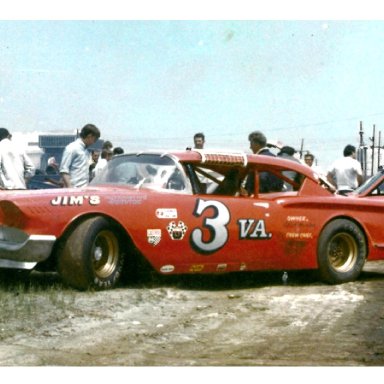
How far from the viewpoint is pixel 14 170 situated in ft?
30.8

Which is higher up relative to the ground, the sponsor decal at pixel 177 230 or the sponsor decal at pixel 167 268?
the sponsor decal at pixel 177 230

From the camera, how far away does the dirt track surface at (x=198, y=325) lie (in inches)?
194

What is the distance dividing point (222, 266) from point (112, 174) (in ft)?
4.38

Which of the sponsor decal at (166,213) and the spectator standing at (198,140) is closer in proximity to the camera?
the sponsor decal at (166,213)

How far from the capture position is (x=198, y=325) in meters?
6.02

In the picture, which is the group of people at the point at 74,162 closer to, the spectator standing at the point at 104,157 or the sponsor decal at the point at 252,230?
the sponsor decal at the point at 252,230

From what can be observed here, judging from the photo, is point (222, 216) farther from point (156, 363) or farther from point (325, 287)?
point (156, 363)

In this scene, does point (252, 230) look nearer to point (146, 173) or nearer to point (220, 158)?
point (220, 158)

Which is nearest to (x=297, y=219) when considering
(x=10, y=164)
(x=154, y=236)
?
(x=154, y=236)

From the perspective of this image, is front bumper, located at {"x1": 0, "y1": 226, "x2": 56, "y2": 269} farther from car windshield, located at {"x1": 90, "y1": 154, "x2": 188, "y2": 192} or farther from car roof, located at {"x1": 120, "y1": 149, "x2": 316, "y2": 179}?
car roof, located at {"x1": 120, "y1": 149, "x2": 316, "y2": 179}

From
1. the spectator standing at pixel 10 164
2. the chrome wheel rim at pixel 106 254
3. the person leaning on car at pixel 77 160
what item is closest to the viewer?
the chrome wheel rim at pixel 106 254

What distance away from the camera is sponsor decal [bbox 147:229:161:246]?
7.06 metres

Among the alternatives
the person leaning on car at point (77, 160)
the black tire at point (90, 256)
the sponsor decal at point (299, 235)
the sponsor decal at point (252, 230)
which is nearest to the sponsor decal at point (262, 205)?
the sponsor decal at point (252, 230)

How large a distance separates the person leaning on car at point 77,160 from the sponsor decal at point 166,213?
6.78 feet
